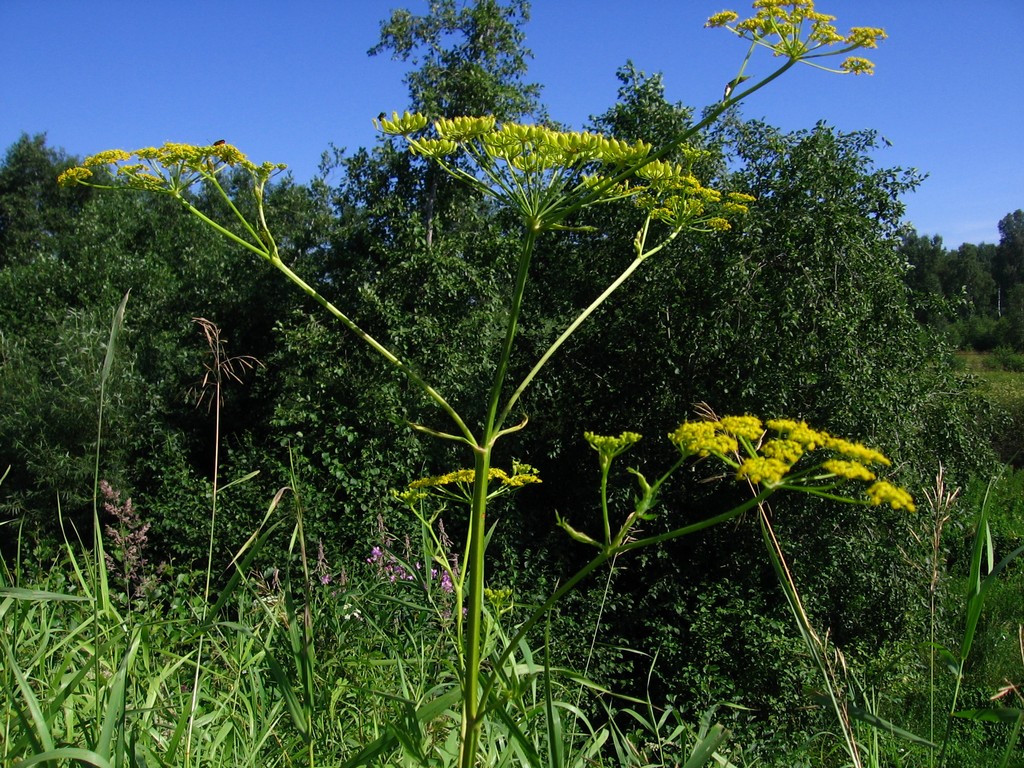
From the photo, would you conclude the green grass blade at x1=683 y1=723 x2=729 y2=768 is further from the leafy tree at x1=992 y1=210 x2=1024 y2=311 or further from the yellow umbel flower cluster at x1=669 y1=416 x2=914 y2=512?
the leafy tree at x1=992 y1=210 x2=1024 y2=311

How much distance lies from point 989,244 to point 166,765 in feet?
214

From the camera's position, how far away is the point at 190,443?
9.91 m

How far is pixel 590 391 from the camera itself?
8.34 metres

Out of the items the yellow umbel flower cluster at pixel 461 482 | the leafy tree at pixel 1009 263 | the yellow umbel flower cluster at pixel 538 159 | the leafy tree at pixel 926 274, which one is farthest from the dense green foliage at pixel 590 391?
the leafy tree at pixel 1009 263

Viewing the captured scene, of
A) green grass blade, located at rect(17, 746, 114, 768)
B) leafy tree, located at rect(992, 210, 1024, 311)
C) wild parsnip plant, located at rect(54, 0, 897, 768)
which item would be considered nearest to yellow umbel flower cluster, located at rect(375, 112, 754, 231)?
wild parsnip plant, located at rect(54, 0, 897, 768)

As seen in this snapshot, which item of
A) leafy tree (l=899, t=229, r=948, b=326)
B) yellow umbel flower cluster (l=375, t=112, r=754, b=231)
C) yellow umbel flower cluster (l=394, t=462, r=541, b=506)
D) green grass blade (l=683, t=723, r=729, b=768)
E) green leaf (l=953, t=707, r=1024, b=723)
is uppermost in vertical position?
leafy tree (l=899, t=229, r=948, b=326)

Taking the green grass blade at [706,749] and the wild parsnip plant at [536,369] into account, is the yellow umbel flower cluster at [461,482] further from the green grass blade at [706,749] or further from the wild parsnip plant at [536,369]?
the green grass blade at [706,749]

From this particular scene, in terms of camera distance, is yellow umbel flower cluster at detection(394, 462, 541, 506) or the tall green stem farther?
yellow umbel flower cluster at detection(394, 462, 541, 506)

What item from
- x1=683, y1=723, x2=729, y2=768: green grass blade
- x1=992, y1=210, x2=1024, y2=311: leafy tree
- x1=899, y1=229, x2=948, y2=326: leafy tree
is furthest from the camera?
x1=992, y1=210, x2=1024, y2=311: leafy tree

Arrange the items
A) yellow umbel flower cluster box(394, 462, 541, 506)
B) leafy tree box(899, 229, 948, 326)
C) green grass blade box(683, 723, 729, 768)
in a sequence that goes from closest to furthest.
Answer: green grass blade box(683, 723, 729, 768)
yellow umbel flower cluster box(394, 462, 541, 506)
leafy tree box(899, 229, 948, 326)

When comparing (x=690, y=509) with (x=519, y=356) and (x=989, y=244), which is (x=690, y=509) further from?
(x=989, y=244)

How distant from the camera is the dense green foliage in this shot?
7.04m

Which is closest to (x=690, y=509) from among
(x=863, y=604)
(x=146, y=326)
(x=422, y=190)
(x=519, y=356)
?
(x=863, y=604)

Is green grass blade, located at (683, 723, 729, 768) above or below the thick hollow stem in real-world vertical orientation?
below
